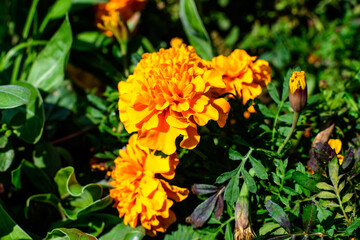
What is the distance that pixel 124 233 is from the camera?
97 centimetres

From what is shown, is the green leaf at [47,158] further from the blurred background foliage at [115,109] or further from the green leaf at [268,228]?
the green leaf at [268,228]

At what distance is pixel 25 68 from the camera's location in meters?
1.38

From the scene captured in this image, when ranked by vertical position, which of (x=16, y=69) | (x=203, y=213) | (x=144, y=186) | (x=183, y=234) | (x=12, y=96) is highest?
(x=12, y=96)

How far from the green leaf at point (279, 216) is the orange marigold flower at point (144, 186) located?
→ 0.20m

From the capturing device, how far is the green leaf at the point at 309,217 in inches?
29.7

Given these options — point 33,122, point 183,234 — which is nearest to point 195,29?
point 33,122

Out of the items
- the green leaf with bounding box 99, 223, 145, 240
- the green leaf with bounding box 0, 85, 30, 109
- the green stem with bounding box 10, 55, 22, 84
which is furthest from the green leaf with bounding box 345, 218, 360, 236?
the green stem with bounding box 10, 55, 22, 84

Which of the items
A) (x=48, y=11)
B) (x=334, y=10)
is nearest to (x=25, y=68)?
(x=48, y=11)

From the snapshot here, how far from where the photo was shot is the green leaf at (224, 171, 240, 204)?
2.63 ft

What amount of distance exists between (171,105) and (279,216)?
0.32 metres

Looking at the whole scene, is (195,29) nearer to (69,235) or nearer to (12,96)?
(12,96)

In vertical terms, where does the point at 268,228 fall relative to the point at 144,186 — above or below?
below

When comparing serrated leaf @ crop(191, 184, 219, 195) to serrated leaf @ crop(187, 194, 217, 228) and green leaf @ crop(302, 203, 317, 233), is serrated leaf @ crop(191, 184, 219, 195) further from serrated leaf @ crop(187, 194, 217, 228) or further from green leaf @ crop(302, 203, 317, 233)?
green leaf @ crop(302, 203, 317, 233)


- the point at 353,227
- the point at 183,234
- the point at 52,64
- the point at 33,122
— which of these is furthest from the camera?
the point at 52,64
